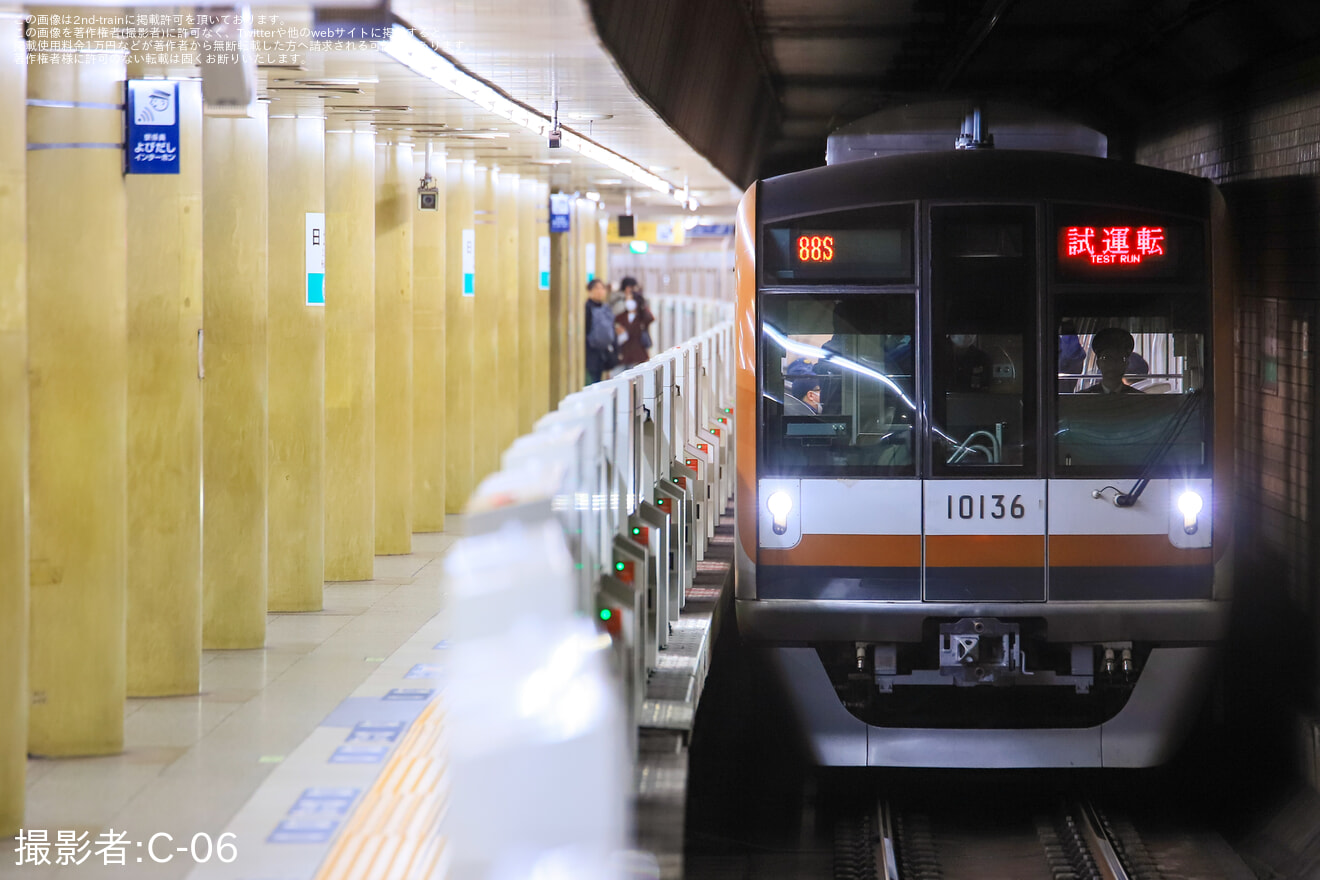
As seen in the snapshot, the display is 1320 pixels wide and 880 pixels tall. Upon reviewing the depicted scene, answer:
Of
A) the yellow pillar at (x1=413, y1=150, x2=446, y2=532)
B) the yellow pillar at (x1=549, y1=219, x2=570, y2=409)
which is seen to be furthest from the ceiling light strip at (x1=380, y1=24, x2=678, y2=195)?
the yellow pillar at (x1=549, y1=219, x2=570, y2=409)

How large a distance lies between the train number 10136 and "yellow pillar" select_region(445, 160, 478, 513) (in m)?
8.05

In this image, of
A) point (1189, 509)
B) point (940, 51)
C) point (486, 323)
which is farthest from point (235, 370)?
point (940, 51)

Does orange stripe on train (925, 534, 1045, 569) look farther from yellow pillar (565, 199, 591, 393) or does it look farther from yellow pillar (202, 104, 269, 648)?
yellow pillar (565, 199, 591, 393)

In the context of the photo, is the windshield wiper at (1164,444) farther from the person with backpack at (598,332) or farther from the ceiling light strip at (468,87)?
the person with backpack at (598,332)

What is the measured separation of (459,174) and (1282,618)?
28.1 ft

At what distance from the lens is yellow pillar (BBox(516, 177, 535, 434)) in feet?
60.7

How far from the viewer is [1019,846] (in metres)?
7.54

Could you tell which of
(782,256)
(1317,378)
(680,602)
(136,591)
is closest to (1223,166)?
(1317,378)

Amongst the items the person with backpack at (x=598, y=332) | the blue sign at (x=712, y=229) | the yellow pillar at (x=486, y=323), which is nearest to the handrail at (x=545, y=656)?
the yellow pillar at (x=486, y=323)

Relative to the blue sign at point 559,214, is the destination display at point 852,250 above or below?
below

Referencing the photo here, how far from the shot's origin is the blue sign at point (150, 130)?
7.09 meters

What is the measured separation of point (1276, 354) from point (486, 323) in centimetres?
873

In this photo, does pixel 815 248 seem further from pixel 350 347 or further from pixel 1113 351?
pixel 350 347

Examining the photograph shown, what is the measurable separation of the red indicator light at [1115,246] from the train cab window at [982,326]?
0.22m
